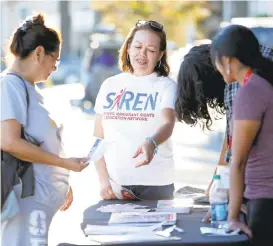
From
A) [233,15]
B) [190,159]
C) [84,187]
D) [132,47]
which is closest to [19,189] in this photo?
[132,47]

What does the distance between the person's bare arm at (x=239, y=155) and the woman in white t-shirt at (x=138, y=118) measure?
1.00 meters

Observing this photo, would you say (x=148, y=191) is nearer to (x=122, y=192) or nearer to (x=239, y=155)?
(x=122, y=192)

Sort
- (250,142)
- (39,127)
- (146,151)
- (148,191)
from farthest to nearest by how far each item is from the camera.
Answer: (148,191), (146,151), (39,127), (250,142)

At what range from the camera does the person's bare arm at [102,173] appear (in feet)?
17.2

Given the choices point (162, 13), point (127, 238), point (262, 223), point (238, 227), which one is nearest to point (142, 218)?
point (127, 238)

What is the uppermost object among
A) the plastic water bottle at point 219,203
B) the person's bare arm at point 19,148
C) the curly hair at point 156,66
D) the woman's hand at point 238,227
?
the curly hair at point 156,66

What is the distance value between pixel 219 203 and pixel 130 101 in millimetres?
1032

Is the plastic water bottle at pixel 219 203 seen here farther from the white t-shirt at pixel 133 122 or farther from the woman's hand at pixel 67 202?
the woman's hand at pixel 67 202

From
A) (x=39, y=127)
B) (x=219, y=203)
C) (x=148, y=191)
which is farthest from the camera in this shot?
(x=148, y=191)

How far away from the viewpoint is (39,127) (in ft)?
15.3

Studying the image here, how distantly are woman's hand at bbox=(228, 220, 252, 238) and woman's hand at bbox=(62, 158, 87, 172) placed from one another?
0.90 meters

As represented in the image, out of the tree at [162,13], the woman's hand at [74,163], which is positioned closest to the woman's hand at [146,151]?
the woman's hand at [74,163]

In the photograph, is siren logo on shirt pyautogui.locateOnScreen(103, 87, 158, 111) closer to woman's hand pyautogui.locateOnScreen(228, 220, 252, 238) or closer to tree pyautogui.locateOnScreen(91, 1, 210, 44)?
woman's hand pyautogui.locateOnScreen(228, 220, 252, 238)

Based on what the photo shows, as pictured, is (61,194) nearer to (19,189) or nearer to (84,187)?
(19,189)
